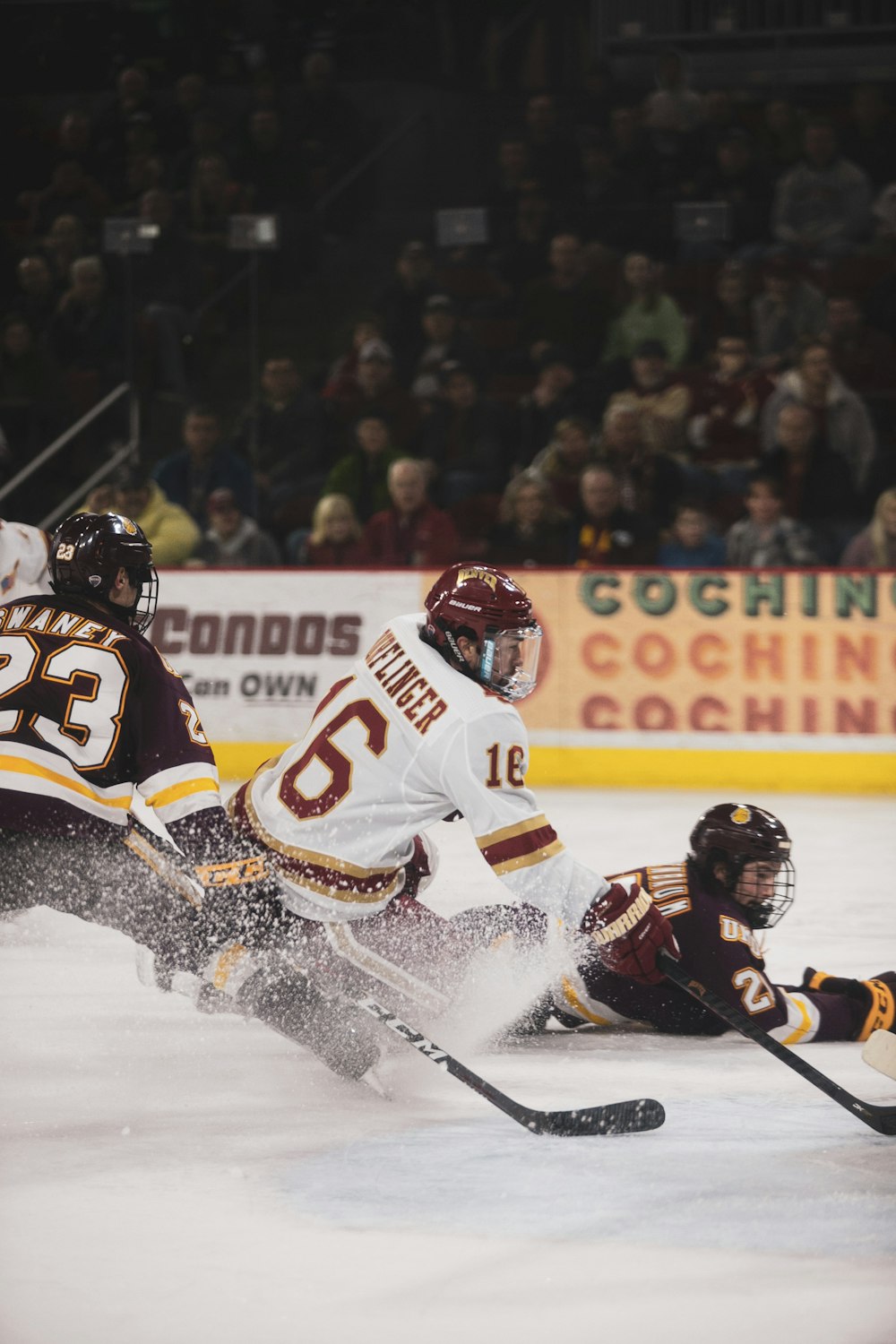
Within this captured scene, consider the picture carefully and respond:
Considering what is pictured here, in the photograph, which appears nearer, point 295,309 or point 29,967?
point 29,967

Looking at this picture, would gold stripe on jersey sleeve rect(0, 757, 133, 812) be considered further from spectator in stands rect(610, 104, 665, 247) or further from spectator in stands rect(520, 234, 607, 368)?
spectator in stands rect(610, 104, 665, 247)

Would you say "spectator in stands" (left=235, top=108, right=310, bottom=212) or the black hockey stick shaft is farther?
"spectator in stands" (left=235, top=108, right=310, bottom=212)

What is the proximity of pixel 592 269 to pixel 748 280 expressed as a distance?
88cm

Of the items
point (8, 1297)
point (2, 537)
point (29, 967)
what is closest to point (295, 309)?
point (2, 537)

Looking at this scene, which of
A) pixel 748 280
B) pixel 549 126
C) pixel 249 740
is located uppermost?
pixel 549 126

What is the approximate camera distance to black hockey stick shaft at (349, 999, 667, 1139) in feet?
11.5

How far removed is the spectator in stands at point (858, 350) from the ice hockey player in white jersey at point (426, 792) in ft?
21.7

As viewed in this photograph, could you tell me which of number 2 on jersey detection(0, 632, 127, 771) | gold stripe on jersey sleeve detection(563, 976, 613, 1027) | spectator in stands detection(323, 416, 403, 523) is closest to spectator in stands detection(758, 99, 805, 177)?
spectator in stands detection(323, 416, 403, 523)

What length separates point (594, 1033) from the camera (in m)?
4.39

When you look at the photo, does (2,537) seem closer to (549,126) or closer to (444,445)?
(444,445)

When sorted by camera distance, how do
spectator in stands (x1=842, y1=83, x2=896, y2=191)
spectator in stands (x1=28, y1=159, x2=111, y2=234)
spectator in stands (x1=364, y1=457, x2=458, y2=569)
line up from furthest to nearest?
spectator in stands (x1=28, y1=159, x2=111, y2=234)
spectator in stands (x1=842, y1=83, x2=896, y2=191)
spectator in stands (x1=364, y1=457, x2=458, y2=569)

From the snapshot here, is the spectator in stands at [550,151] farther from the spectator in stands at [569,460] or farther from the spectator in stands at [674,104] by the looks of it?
the spectator in stands at [569,460]

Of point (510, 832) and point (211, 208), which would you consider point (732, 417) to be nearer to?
point (211, 208)

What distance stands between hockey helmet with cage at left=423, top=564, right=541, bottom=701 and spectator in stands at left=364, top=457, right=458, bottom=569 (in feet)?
16.6
